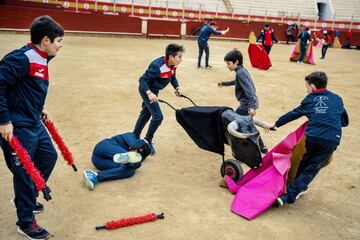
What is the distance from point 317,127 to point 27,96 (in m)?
2.42

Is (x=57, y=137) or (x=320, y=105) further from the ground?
(x=320, y=105)

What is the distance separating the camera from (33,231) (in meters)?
2.66

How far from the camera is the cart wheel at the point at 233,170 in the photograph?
3.75m

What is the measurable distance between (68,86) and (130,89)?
126 cm

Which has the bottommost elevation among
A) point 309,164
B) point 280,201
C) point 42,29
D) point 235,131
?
point 280,201

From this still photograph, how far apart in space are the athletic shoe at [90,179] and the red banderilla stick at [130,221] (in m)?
0.65

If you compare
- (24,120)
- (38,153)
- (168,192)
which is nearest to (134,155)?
(168,192)

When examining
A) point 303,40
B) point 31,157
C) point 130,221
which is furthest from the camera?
point 303,40

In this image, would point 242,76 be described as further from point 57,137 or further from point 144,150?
point 57,137

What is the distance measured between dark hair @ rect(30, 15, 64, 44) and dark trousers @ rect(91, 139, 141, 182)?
1599 mm

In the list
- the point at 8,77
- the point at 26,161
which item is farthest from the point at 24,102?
the point at 26,161

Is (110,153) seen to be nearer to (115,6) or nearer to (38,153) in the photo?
(38,153)

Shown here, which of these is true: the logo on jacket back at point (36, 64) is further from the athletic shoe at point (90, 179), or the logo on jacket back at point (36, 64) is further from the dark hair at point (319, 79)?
the dark hair at point (319, 79)

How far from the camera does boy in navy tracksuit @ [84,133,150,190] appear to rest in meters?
3.67
